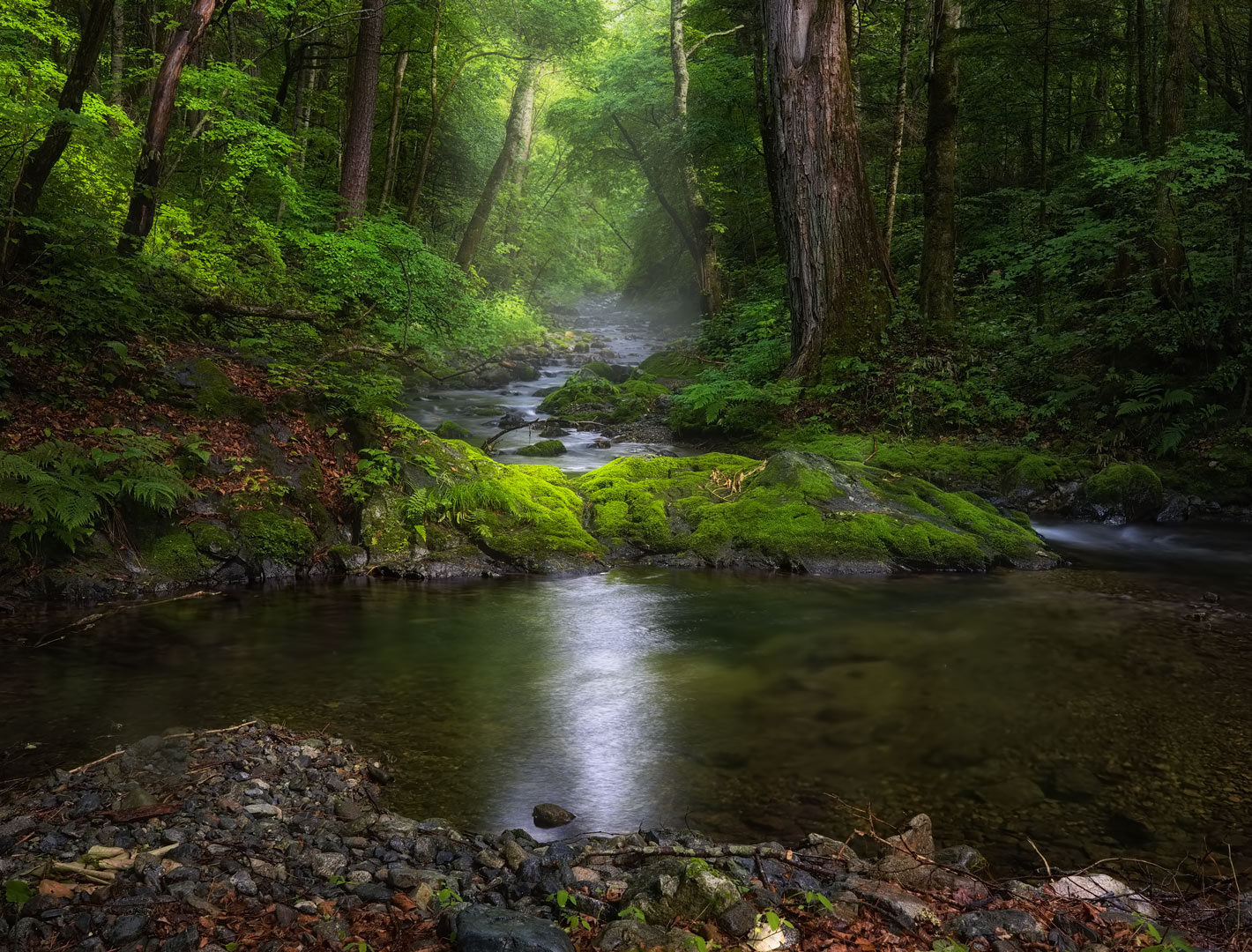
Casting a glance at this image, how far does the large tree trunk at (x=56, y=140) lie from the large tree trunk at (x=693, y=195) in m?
13.5

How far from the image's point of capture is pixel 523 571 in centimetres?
786

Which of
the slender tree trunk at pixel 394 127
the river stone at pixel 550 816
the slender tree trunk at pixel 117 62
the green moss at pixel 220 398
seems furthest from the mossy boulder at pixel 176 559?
the slender tree trunk at pixel 394 127

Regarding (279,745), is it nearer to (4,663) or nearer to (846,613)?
(4,663)

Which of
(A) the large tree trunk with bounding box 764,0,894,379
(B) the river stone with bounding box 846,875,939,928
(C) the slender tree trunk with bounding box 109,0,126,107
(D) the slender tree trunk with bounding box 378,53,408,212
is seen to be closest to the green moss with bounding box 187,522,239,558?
(B) the river stone with bounding box 846,875,939,928

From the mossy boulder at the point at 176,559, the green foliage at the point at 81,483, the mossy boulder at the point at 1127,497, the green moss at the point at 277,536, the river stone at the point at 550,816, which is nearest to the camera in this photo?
the river stone at the point at 550,816

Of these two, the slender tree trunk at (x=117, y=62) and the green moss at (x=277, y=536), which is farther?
the slender tree trunk at (x=117, y=62)

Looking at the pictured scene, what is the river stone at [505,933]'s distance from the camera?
2154 mm

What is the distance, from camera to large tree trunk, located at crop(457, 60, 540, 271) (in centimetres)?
2166

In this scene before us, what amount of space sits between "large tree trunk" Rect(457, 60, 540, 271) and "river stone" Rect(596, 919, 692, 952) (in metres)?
19.7

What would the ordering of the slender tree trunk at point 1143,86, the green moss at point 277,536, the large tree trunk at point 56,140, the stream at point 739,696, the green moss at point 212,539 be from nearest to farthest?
the stream at point 739,696 → the green moss at point 212,539 → the green moss at point 277,536 → the large tree trunk at point 56,140 → the slender tree trunk at point 1143,86

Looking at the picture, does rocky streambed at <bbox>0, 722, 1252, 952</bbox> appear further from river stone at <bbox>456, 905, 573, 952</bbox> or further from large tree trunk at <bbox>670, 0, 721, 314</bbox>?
large tree trunk at <bbox>670, 0, 721, 314</bbox>

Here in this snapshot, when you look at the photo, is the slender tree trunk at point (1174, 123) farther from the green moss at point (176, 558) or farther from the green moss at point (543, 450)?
the green moss at point (176, 558)

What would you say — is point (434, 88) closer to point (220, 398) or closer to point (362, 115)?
point (362, 115)

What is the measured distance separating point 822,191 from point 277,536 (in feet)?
29.4
